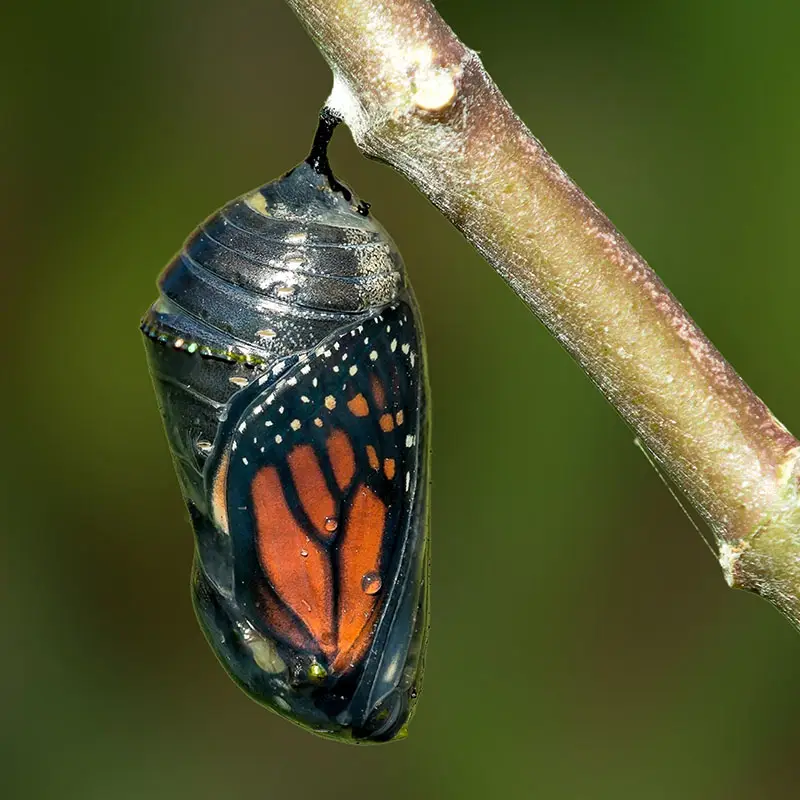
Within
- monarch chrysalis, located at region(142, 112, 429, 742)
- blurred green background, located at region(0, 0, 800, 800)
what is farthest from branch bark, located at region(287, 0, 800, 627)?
blurred green background, located at region(0, 0, 800, 800)

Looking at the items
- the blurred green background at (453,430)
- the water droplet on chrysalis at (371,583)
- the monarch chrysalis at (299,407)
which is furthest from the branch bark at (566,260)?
the blurred green background at (453,430)

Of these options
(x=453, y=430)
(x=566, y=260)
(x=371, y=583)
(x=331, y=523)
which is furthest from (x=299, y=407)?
(x=453, y=430)

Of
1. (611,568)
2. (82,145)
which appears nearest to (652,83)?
(611,568)

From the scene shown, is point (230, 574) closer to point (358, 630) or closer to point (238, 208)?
point (358, 630)

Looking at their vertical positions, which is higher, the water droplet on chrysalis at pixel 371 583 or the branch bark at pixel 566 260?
the branch bark at pixel 566 260

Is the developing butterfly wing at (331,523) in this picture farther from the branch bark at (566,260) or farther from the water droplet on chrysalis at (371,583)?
the branch bark at (566,260)

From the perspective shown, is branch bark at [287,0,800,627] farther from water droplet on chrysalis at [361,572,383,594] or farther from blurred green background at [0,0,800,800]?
blurred green background at [0,0,800,800]

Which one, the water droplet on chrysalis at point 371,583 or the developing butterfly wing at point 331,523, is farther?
the water droplet on chrysalis at point 371,583

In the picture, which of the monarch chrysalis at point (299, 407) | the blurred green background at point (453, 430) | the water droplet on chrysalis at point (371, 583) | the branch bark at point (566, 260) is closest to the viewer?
the branch bark at point (566, 260)
